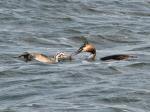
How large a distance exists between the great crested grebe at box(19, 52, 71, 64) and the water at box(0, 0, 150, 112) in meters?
0.15

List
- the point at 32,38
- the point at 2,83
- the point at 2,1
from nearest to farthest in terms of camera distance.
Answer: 1. the point at 2,83
2. the point at 32,38
3. the point at 2,1

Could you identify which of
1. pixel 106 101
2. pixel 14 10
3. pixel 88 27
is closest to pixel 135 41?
pixel 88 27

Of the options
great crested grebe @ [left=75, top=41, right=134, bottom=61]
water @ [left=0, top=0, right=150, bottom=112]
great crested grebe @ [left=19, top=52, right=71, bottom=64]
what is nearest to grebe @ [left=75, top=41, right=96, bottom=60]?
great crested grebe @ [left=75, top=41, right=134, bottom=61]

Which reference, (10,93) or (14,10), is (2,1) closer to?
(14,10)

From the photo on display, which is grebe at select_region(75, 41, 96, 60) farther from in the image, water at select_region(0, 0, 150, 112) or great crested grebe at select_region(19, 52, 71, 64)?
great crested grebe at select_region(19, 52, 71, 64)

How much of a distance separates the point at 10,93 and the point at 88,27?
30.9 ft

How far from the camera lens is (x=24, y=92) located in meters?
15.7

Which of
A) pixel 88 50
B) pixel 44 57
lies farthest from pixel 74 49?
pixel 44 57

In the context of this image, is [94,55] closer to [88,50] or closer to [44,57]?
[88,50]

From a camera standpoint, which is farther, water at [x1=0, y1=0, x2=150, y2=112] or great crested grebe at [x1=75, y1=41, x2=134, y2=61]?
great crested grebe at [x1=75, y1=41, x2=134, y2=61]

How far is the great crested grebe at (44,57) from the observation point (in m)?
18.8

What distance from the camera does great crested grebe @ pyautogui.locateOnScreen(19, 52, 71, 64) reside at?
18.8 meters

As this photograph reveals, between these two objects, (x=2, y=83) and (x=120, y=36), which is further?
(x=120, y=36)

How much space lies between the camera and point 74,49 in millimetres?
21250
